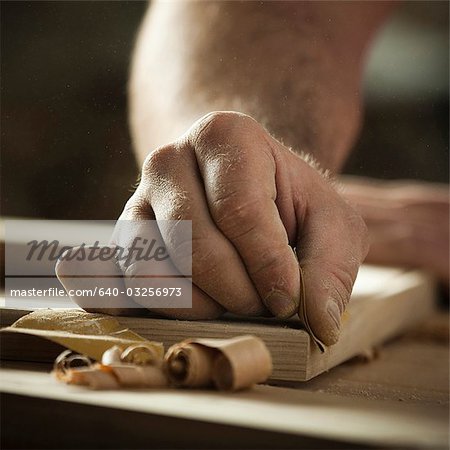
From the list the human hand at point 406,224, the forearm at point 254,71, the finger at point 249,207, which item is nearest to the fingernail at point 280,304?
A: the finger at point 249,207

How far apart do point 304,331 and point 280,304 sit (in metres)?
0.04

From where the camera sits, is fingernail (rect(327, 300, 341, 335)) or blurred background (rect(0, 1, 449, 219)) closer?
fingernail (rect(327, 300, 341, 335))

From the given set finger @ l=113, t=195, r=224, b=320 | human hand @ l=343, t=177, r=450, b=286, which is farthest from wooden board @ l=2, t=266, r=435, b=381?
human hand @ l=343, t=177, r=450, b=286

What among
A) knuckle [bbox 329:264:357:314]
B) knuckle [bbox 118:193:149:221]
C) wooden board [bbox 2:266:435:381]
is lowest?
wooden board [bbox 2:266:435:381]

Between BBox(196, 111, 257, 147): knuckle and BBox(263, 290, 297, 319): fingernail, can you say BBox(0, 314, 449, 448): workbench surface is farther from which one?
BBox(196, 111, 257, 147): knuckle

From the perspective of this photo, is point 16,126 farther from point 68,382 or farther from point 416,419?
point 416,419

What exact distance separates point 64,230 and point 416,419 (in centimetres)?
55

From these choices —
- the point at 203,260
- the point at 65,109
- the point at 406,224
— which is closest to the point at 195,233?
the point at 203,260

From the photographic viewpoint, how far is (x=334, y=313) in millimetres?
740

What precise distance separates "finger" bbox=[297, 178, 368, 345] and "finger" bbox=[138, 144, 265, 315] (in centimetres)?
5

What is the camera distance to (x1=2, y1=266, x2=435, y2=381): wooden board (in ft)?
2.42

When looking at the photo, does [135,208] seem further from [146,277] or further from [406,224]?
[406,224]

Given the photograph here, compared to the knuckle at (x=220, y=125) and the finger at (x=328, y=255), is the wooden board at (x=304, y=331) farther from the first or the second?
the knuckle at (x=220, y=125)

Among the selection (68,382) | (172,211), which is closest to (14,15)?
(172,211)
